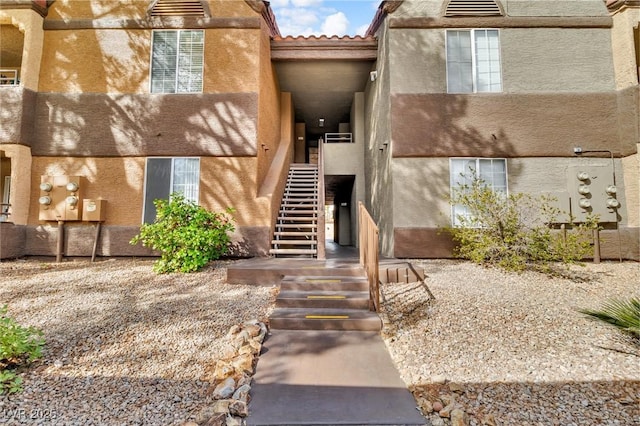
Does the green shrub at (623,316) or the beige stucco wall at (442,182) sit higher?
the beige stucco wall at (442,182)

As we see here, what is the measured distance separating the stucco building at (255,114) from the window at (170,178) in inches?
1.4

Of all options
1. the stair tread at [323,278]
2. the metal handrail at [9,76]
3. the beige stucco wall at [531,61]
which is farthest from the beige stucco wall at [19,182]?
the beige stucco wall at [531,61]

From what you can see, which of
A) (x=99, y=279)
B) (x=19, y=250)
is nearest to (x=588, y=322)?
(x=99, y=279)

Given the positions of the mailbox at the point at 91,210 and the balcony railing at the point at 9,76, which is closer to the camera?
the mailbox at the point at 91,210

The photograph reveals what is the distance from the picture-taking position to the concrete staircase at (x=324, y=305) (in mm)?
4129

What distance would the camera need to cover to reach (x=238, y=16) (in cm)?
837

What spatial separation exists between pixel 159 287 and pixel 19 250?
545 centimetres

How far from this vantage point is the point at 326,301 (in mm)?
4574

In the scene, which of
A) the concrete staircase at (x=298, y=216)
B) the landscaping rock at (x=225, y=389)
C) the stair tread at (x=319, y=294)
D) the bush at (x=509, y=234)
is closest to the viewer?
the landscaping rock at (x=225, y=389)

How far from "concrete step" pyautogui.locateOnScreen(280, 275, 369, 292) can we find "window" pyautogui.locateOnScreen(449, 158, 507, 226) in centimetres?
418

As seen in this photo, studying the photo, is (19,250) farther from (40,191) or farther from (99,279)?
(99,279)

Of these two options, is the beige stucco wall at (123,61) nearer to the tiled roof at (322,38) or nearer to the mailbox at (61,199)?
the tiled roof at (322,38)

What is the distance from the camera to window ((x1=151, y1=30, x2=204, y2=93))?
27.3ft

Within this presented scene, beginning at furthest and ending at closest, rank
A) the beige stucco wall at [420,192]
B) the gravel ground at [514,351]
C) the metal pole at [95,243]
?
the beige stucco wall at [420,192] → the metal pole at [95,243] → the gravel ground at [514,351]
